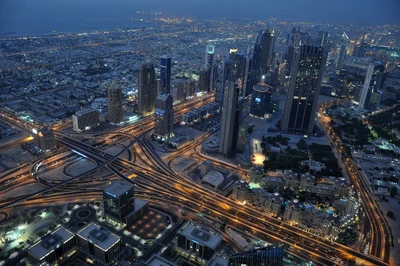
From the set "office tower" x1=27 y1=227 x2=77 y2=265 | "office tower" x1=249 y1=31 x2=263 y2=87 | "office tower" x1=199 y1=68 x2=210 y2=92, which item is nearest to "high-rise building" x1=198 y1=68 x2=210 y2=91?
"office tower" x1=199 y1=68 x2=210 y2=92

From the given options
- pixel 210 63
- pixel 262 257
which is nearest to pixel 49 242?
pixel 262 257

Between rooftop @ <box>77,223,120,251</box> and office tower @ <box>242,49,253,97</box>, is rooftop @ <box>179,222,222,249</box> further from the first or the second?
office tower @ <box>242,49,253,97</box>

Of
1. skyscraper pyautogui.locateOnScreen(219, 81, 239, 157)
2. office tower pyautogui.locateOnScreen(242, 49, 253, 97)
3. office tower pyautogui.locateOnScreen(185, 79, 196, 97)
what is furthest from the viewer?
office tower pyautogui.locateOnScreen(185, 79, 196, 97)

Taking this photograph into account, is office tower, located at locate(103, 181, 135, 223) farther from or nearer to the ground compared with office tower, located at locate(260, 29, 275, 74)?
nearer to the ground

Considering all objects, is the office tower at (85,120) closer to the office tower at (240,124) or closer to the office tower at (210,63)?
the office tower at (240,124)

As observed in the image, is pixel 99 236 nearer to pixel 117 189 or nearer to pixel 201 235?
pixel 117 189

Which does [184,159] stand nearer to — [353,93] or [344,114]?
[344,114]

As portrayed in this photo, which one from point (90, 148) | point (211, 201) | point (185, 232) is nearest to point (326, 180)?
point (211, 201)

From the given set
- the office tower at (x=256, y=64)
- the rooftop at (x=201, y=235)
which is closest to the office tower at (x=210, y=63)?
the office tower at (x=256, y=64)
